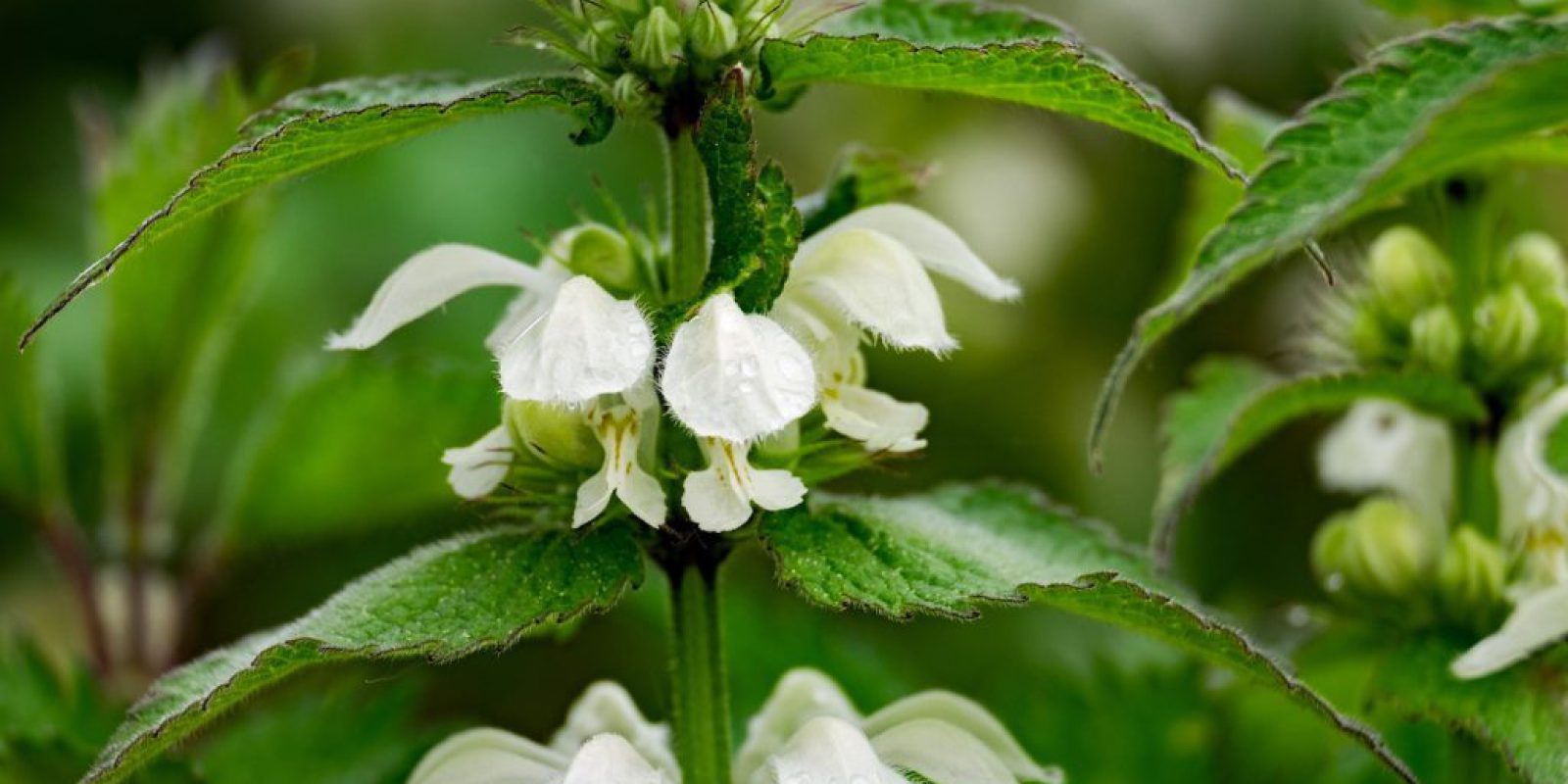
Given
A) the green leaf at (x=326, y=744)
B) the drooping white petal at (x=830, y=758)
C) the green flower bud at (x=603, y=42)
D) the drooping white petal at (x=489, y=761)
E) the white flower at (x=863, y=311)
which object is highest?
the green flower bud at (x=603, y=42)

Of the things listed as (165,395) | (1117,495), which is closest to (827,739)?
(165,395)

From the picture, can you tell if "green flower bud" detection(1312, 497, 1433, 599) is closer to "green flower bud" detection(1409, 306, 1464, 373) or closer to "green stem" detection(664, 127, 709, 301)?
"green flower bud" detection(1409, 306, 1464, 373)

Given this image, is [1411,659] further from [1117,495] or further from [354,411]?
[1117,495]

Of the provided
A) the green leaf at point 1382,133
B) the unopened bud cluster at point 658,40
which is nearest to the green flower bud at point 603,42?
the unopened bud cluster at point 658,40

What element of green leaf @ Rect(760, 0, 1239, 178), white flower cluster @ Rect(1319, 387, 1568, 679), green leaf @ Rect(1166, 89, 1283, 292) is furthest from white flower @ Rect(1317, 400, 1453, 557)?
green leaf @ Rect(760, 0, 1239, 178)

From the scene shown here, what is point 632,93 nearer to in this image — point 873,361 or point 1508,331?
point 1508,331

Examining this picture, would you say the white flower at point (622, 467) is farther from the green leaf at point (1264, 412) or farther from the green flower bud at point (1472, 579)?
the green flower bud at point (1472, 579)
